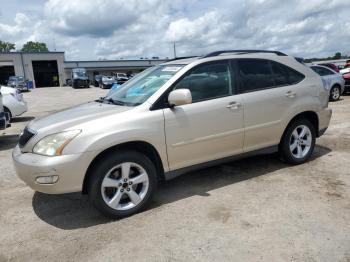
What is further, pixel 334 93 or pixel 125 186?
pixel 334 93

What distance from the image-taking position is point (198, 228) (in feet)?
11.7

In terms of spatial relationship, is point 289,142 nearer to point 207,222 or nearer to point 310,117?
point 310,117

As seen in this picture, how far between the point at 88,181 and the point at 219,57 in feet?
7.75

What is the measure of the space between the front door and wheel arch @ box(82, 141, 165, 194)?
0.50 ft

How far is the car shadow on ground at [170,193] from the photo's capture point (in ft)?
13.0

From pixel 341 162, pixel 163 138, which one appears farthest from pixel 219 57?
pixel 341 162

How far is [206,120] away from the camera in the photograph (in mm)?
4340

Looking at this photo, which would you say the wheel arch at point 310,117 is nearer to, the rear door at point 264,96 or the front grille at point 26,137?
the rear door at point 264,96

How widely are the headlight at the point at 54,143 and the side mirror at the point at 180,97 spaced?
1.10 meters

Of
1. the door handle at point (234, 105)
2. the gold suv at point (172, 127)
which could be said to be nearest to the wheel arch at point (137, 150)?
the gold suv at point (172, 127)

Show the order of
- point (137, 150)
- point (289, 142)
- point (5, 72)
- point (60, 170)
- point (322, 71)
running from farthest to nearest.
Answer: point (5, 72) → point (322, 71) → point (289, 142) → point (137, 150) → point (60, 170)

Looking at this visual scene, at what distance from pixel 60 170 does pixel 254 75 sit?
2.90 meters

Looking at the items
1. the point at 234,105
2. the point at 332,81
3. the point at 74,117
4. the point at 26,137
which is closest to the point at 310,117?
the point at 234,105

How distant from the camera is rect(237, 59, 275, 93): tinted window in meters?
4.77
